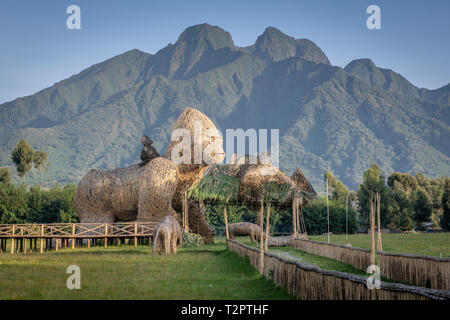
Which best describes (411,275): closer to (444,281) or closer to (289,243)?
(444,281)

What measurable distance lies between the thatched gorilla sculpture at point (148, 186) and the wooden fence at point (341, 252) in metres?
9.95

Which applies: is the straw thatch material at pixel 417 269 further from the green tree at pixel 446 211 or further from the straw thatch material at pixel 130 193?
the green tree at pixel 446 211

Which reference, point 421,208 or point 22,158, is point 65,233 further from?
point 22,158

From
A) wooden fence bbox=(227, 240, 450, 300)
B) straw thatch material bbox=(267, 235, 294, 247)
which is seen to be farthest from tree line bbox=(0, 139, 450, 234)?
wooden fence bbox=(227, 240, 450, 300)

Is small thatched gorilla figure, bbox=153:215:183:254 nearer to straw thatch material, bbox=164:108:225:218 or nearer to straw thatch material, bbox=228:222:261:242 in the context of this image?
straw thatch material, bbox=164:108:225:218

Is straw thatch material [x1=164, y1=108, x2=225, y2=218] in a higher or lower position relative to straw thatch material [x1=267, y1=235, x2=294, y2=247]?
higher

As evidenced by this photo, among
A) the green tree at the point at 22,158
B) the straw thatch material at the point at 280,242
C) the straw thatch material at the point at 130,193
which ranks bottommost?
the straw thatch material at the point at 280,242

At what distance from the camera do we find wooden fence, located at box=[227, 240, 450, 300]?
8.56m

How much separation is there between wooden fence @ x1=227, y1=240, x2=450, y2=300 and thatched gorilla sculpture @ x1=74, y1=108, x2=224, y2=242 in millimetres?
20993

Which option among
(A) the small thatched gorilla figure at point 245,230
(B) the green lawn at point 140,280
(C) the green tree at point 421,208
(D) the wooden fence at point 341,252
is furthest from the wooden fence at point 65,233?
(C) the green tree at point 421,208

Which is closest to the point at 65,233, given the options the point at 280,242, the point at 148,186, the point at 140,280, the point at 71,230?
the point at 71,230

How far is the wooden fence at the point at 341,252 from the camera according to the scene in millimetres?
18441
